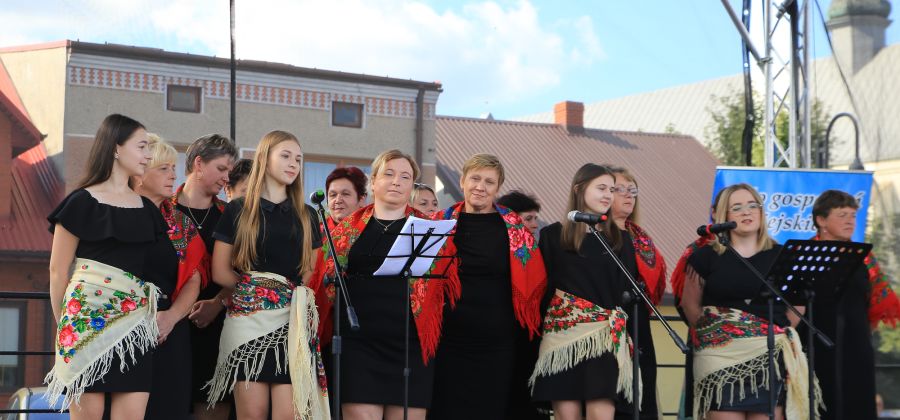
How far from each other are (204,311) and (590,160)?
2279cm

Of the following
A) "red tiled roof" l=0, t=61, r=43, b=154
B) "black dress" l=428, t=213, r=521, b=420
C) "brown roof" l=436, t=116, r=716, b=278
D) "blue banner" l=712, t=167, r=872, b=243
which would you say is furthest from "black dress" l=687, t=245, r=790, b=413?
"brown roof" l=436, t=116, r=716, b=278

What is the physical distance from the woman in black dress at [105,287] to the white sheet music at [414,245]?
0.97 meters

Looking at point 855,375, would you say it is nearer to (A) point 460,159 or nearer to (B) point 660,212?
(A) point 460,159

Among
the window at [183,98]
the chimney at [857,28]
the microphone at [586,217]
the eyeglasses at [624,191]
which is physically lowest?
the microphone at [586,217]

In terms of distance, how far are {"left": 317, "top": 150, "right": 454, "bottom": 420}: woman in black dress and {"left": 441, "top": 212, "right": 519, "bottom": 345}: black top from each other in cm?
18

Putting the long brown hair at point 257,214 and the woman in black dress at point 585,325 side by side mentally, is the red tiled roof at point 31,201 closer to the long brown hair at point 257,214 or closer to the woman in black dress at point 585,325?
the long brown hair at point 257,214

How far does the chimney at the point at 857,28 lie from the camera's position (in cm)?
830

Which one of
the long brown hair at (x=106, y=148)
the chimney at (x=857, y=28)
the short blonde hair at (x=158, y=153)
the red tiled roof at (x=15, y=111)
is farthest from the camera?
the red tiled roof at (x=15, y=111)

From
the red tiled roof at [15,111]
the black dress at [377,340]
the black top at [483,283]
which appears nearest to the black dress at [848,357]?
the black top at [483,283]

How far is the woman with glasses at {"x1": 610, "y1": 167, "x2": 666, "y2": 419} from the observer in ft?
16.6

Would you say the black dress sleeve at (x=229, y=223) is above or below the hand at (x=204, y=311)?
above

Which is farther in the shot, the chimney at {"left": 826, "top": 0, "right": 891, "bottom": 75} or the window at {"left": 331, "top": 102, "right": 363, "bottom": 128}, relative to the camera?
the window at {"left": 331, "top": 102, "right": 363, "bottom": 128}

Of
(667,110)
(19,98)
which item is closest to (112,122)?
(19,98)

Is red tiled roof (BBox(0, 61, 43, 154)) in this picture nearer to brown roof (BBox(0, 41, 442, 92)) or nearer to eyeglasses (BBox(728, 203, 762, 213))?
brown roof (BBox(0, 41, 442, 92))
